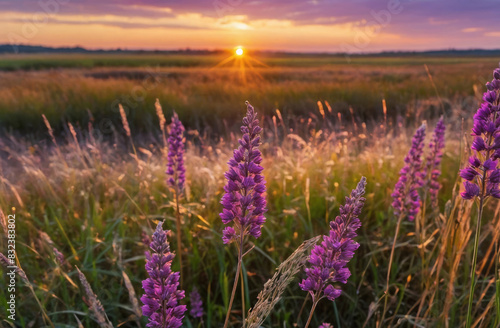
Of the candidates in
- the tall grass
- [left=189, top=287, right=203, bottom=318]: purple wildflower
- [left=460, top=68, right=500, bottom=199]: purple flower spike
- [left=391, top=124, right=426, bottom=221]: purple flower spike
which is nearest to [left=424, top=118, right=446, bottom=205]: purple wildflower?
the tall grass

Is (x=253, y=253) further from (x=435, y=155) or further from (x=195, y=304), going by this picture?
(x=435, y=155)

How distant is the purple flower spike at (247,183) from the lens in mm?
1414

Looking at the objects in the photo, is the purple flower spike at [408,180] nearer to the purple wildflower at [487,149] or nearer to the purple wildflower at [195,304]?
the purple wildflower at [487,149]

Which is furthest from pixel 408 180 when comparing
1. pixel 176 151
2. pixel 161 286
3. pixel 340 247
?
pixel 161 286

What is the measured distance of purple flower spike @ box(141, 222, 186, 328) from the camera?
47.7 inches

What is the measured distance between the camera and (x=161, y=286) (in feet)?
4.08

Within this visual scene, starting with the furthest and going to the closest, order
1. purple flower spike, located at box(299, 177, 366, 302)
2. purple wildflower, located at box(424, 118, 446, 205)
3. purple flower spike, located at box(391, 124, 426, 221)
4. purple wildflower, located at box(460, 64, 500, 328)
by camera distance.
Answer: purple wildflower, located at box(424, 118, 446, 205), purple flower spike, located at box(391, 124, 426, 221), purple wildflower, located at box(460, 64, 500, 328), purple flower spike, located at box(299, 177, 366, 302)

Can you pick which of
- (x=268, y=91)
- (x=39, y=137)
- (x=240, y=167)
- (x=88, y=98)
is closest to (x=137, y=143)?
(x=39, y=137)

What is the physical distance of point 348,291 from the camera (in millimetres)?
3191

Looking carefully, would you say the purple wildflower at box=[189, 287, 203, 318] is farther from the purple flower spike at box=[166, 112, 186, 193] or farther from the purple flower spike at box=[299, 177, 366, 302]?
the purple flower spike at box=[299, 177, 366, 302]

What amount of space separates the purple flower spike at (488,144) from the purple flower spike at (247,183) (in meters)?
0.75

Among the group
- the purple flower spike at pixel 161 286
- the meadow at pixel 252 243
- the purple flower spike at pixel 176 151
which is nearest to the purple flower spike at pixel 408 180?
the meadow at pixel 252 243

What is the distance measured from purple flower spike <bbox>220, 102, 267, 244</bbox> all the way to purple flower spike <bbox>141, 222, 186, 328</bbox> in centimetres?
29

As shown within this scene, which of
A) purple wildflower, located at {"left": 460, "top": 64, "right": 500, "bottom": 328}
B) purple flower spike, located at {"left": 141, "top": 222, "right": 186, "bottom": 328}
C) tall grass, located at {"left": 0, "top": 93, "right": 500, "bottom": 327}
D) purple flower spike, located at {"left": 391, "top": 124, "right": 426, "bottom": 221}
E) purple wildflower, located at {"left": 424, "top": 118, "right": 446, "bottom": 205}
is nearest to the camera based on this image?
purple flower spike, located at {"left": 141, "top": 222, "right": 186, "bottom": 328}
